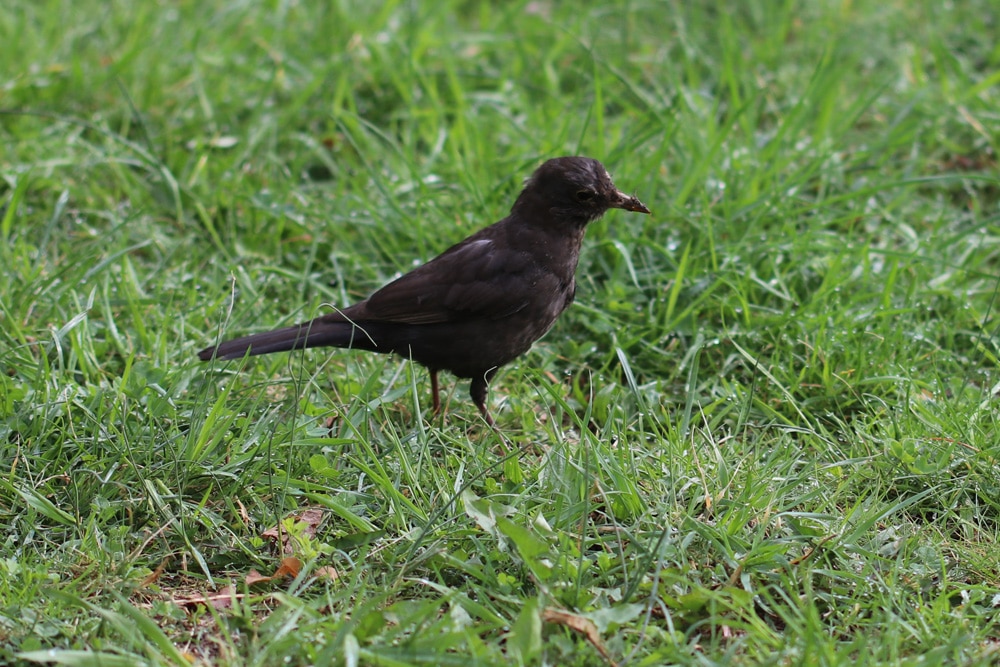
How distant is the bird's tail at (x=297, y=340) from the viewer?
3665 millimetres

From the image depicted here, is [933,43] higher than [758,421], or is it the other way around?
[933,43]

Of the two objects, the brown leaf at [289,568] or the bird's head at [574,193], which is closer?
the brown leaf at [289,568]

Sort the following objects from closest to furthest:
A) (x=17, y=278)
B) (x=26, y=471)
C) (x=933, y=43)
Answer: (x=26, y=471) < (x=17, y=278) < (x=933, y=43)

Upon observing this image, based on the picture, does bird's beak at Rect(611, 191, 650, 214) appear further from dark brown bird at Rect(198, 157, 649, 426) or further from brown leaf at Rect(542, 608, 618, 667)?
brown leaf at Rect(542, 608, 618, 667)

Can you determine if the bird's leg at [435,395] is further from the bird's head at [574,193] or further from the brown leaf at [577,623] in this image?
the brown leaf at [577,623]

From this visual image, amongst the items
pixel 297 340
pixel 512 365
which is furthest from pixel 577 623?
pixel 512 365

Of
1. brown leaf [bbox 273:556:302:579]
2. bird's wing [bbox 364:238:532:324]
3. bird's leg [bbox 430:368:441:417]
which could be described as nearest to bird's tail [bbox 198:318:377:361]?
bird's wing [bbox 364:238:532:324]

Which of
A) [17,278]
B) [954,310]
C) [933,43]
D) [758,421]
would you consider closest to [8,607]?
[17,278]

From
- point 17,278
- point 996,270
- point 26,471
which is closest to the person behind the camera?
point 26,471

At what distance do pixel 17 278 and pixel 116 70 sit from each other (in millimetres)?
1853

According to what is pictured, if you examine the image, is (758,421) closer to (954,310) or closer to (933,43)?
(954,310)

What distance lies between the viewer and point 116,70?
579 centimetres

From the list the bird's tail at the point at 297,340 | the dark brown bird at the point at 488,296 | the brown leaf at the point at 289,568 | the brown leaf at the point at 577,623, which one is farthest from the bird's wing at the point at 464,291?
the brown leaf at the point at 577,623

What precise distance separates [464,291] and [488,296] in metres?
0.10
